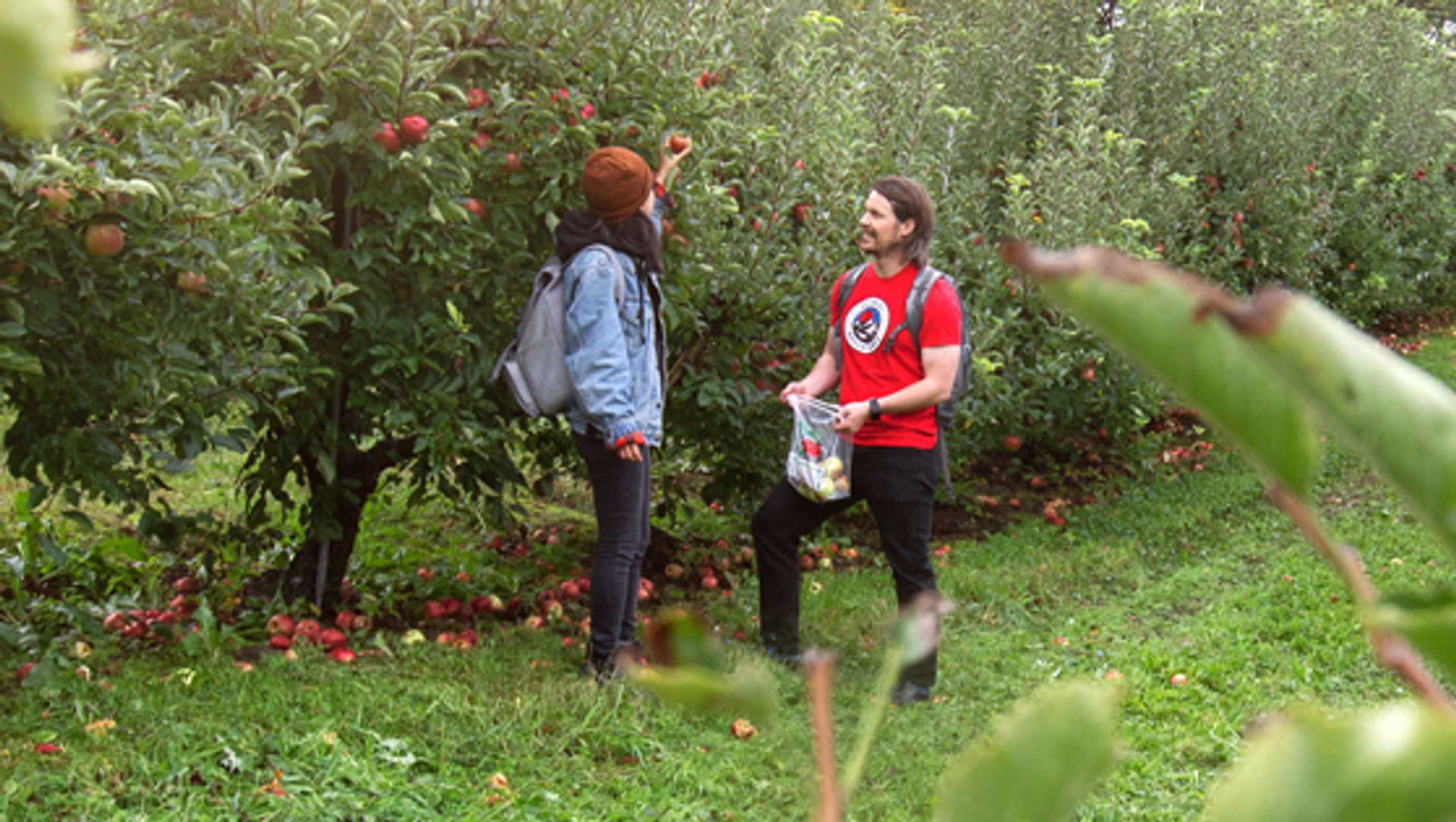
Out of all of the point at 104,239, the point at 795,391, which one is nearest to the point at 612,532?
the point at 795,391

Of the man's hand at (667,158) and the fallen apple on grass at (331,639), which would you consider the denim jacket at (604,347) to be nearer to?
the man's hand at (667,158)

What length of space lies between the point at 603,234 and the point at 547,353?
0.44 meters

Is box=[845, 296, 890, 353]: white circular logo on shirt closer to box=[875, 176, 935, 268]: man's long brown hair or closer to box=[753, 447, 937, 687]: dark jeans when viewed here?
box=[875, 176, 935, 268]: man's long brown hair

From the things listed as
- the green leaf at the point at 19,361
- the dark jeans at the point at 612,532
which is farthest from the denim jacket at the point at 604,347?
the green leaf at the point at 19,361

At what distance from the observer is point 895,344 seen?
4.09 meters

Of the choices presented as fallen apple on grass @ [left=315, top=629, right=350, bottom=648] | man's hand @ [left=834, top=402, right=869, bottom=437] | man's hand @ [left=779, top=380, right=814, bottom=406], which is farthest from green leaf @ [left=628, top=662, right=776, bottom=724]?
fallen apple on grass @ [left=315, top=629, right=350, bottom=648]

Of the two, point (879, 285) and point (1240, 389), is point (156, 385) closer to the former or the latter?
point (879, 285)

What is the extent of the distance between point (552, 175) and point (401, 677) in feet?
5.88

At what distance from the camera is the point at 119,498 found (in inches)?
131

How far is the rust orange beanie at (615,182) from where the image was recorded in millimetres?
3801

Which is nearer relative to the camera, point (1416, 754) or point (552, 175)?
point (1416, 754)

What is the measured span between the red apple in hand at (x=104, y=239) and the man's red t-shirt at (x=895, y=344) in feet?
7.69

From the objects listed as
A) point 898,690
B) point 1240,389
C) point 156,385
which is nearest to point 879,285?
point 898,690

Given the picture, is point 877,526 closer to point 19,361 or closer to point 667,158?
point 667,158
